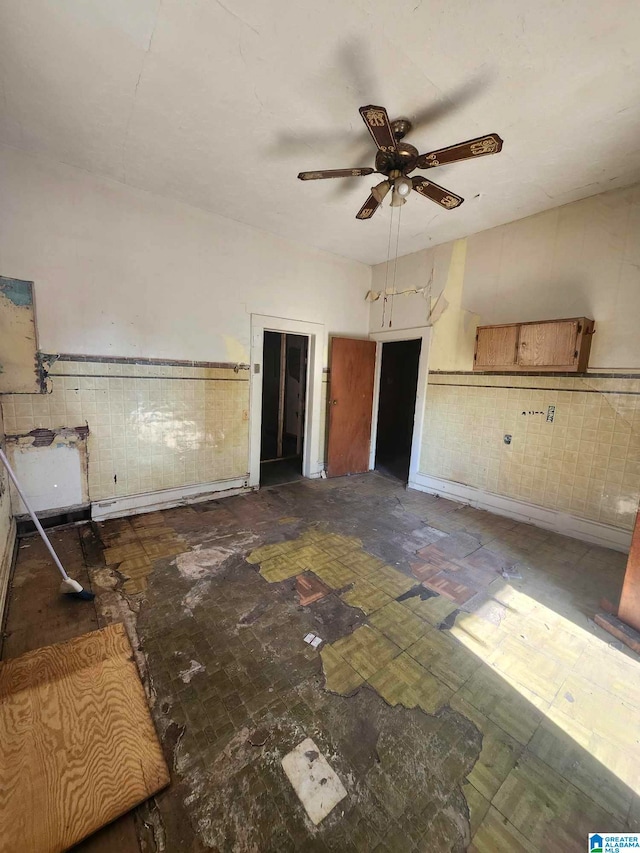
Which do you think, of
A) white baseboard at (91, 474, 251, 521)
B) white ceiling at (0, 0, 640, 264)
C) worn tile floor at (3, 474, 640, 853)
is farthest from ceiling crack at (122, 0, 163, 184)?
worn tile floor at (3, 474, 640, 853)

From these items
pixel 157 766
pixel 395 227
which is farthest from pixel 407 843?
pixel 395 227

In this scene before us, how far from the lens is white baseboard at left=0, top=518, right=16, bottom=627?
188 centimetres

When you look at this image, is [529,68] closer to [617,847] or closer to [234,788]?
[617,847]

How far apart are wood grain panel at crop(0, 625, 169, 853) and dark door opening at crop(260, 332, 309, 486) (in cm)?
370

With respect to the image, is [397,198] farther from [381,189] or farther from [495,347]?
[495,347]

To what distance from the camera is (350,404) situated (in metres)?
4.68

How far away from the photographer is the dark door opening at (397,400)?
589cm

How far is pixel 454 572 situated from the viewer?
2.45 m

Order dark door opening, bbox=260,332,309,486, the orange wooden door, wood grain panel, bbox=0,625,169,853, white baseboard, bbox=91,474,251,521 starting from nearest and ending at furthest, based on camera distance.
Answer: wood grain panel, bbox=0,625,169,853, white baseboard, bbox=91,474,251,521, the orange wooden door, dark door opening, bbox=260,332,309,486

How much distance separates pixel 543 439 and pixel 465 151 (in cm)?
260

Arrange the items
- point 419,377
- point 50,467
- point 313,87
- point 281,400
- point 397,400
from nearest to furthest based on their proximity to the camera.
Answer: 1. point 313,87
2. point 50,467
3. point 419,377
4. point 281,400
5. point 397,400

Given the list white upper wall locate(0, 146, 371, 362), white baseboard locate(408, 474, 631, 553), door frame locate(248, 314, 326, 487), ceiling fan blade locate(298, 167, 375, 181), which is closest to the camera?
ceiling fan blade locate(298, 167, 375, 181)

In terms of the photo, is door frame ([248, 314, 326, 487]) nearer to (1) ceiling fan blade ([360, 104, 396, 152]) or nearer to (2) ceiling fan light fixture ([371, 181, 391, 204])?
(2) ceiling fan light fixture ([371, 181, 391, 204])

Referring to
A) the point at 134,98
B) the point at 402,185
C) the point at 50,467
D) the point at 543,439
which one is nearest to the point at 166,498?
the point at 50,467
